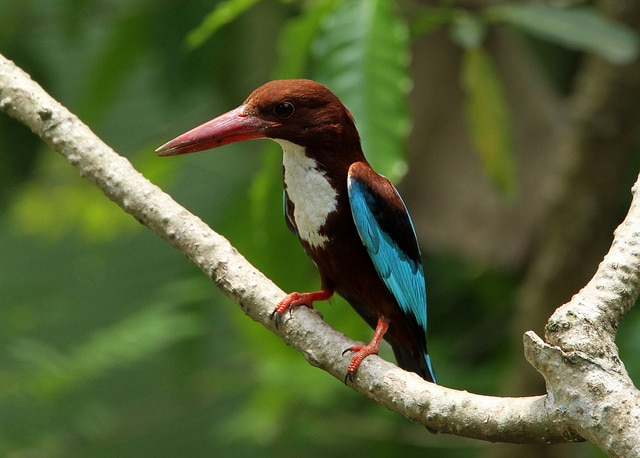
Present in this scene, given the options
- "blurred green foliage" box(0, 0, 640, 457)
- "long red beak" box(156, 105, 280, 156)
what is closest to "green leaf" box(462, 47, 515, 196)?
"blurred green foliage" box(0, 0, 640, 457)

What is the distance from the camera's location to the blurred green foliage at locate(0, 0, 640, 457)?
2.50 meters

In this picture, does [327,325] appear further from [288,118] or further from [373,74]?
[373,74]

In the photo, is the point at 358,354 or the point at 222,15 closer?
the point at 358,354

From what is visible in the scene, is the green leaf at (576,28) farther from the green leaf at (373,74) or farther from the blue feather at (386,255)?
the blue feather at (386,255)

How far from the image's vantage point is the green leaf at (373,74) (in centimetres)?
230

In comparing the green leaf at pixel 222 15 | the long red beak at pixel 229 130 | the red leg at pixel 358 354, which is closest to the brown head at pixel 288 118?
the long red beak at pixel 229 130

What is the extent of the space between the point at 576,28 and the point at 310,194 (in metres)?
1.05

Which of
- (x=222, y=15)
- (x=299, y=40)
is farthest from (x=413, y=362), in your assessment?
(x=222, y=15)

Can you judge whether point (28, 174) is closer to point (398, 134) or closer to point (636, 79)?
point (398, 134)

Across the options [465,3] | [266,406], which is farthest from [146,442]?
[465,3]

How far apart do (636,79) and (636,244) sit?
5.48ft

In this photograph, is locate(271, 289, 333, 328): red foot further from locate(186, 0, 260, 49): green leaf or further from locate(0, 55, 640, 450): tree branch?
locate(186, 0, 260, 49): green leaf

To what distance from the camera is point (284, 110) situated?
7.22 ft

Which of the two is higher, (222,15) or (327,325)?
(222,15)
